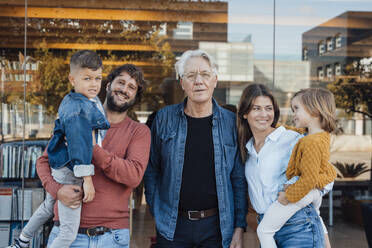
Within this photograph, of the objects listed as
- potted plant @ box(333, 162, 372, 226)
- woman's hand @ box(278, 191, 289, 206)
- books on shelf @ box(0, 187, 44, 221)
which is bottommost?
potted plant @ box(333, 162, 372, 226)

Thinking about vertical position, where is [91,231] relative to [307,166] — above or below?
below

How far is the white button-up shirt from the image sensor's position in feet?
5.46

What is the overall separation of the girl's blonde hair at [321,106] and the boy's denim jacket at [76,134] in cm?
97

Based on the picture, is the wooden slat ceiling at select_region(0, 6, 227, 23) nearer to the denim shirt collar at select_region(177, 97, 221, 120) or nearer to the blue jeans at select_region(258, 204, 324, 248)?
the denim shirt collar at select_region(177, 97, 221, 120)

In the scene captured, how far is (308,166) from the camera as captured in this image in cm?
155

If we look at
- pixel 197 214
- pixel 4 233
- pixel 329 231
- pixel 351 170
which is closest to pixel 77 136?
pixel 197 214

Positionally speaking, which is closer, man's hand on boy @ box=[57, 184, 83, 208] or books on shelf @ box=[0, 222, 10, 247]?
man's hand on boy @ box=[57, 184, 83, 208]

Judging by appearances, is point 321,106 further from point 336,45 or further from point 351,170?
point 336,45

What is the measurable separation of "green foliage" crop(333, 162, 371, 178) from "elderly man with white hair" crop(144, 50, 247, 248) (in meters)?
5.24

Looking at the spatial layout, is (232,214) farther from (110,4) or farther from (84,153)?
(110,4)

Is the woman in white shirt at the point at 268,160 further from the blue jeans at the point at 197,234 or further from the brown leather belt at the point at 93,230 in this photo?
the brown leather belt at the point at 93,230

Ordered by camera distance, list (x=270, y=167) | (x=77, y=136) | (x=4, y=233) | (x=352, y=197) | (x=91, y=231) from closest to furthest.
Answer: (x=77, y=136) < (x=91, y=231) < (x=270, y=167) < (x=4, y=233) < (x=352, y=197)

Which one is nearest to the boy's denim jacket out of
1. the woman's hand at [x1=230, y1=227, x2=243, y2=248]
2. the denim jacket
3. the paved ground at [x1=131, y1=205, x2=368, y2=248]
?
the denim jacket

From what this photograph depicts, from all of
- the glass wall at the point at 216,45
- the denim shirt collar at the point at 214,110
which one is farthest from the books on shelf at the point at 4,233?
the denim shirt collar at the point at 214,110
